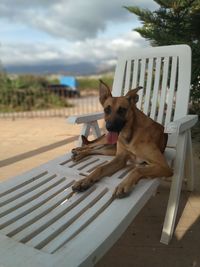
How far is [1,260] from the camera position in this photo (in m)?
1.42

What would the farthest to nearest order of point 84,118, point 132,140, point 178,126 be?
1. point 84,118
2. point 132,140
3. point 178,126

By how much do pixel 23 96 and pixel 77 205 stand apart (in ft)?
32.7

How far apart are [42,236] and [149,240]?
102 cm

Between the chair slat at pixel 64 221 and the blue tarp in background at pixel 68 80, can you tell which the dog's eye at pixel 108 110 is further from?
the blue tarp in background at pixel 68 80

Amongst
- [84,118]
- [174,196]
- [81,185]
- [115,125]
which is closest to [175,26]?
[84,118]

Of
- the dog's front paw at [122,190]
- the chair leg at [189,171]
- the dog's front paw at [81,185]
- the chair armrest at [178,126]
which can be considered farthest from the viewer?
the chair leg at [189,171]

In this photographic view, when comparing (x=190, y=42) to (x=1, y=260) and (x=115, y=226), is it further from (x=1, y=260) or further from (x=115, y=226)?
(x=1, y=260)

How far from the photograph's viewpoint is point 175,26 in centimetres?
455

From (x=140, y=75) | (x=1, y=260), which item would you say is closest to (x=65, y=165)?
(x=1, y=260)

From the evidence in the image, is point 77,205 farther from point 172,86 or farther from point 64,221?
point 172,86

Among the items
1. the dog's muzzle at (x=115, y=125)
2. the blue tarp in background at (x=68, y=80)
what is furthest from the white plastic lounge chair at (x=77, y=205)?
the blue tarp in background at (x=68, y=80)

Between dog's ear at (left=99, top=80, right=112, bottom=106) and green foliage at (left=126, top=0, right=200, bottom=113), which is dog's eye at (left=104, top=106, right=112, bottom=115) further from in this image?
green foliage at (left=126, top=0, right=200, bottom=113)

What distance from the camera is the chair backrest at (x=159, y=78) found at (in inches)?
122

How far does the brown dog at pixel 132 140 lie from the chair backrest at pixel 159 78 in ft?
1.80
